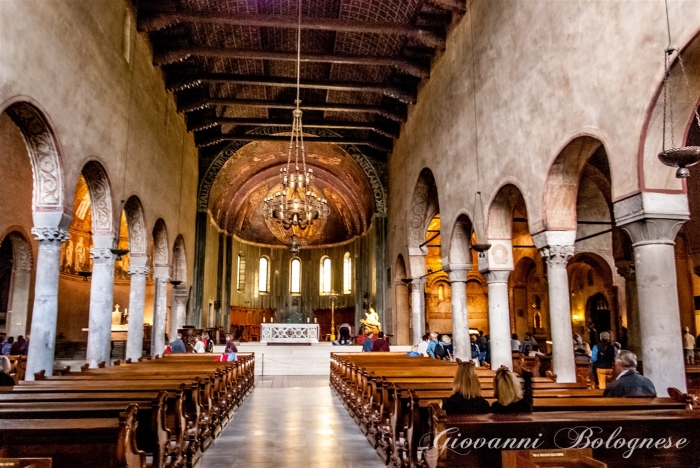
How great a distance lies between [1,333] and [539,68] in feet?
56.2

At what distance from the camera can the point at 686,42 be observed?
20.7 ft

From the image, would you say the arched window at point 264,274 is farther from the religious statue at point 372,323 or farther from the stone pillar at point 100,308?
the stone pillar at point 100,308

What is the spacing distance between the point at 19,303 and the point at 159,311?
14.0 feet

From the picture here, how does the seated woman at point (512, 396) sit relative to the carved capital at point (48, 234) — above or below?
below

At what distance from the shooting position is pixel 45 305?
10141 millimetres

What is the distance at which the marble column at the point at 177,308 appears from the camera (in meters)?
22.0

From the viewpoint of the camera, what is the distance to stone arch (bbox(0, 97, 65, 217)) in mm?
9648

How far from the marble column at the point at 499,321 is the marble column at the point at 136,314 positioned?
997 centimetres

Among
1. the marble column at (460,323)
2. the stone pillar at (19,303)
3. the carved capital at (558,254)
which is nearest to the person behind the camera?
the carved capital at (558,254)

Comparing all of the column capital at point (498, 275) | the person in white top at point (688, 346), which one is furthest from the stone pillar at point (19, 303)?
the person in white top at point (688, 346)

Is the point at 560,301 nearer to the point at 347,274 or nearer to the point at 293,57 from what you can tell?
the point at 293,57

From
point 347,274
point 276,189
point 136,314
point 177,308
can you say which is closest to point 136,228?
point 136,314

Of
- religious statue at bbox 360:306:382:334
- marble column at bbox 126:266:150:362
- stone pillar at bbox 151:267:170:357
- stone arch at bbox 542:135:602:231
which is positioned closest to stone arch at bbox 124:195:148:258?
marble column at bbox 126:266:150:362

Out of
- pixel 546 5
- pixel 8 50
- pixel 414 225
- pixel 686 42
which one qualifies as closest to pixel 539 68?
pixel 546 5
